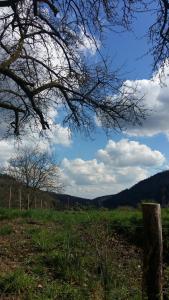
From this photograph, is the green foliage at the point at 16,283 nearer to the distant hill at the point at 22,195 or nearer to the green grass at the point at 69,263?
the green grass at the point at 69,263

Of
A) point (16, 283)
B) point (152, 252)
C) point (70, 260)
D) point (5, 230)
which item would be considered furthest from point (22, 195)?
point (152, 252)

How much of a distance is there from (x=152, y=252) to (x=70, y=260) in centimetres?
337

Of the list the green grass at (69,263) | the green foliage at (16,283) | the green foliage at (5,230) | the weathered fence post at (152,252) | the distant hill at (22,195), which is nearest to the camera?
the weathered fence post at (152,252)

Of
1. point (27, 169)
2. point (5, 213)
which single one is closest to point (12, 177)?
point (27, 169)

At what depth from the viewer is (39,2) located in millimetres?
12914

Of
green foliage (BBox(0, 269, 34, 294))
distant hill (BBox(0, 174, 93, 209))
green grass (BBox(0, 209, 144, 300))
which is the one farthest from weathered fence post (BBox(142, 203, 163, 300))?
distant hill (BBox(0, 174, 93, 209))

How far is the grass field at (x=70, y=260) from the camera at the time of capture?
6925 millimetres

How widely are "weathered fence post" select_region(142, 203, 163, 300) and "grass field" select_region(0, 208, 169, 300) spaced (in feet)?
1.64

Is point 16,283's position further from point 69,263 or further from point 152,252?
point 152,252

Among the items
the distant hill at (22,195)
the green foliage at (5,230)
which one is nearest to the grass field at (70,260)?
the green foliage at (5,230)

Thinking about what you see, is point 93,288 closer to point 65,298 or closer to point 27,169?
point 65,298

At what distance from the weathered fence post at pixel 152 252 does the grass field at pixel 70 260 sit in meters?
0.50

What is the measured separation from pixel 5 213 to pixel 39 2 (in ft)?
21.2

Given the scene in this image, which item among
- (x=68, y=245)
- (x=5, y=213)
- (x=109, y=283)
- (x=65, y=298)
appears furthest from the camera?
(x=5, y=213)
